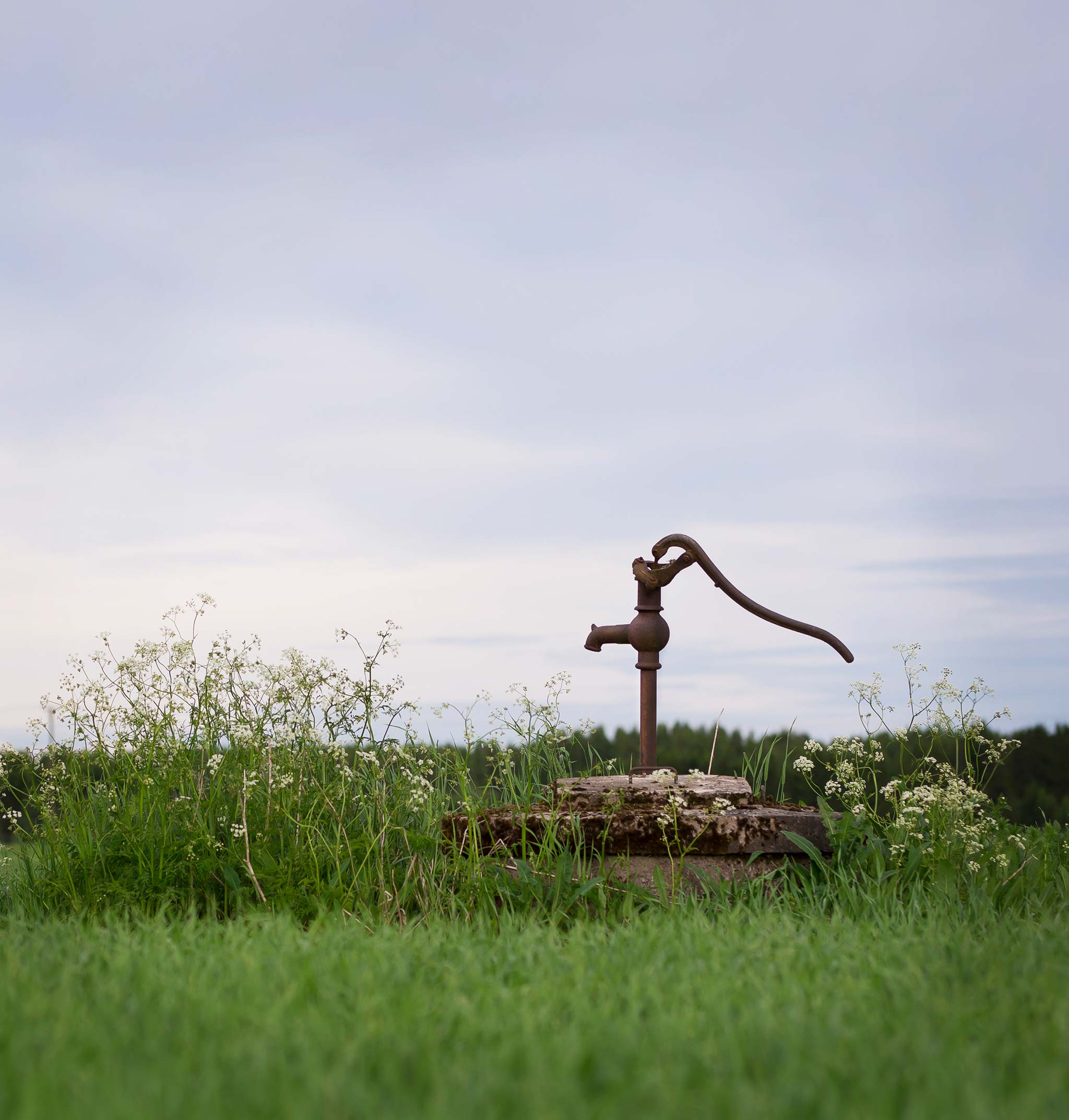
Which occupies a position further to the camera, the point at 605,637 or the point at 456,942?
the point at 605,637

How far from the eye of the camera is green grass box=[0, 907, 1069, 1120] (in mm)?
1865

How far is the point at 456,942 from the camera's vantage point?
3.33m

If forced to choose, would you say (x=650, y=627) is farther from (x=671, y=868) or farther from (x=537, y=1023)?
(x=537, y=1023)

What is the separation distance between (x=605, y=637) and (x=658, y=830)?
119 cm

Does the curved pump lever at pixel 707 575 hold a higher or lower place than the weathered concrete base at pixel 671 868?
higher

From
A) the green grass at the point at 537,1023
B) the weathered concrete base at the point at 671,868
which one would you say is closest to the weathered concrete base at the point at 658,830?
the weathered concrete base at the point at 671,868

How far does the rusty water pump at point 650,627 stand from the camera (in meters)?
5.24

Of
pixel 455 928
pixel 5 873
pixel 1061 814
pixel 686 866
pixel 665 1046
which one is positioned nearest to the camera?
pixel 665 1046

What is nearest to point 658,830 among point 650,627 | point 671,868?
point 671,868

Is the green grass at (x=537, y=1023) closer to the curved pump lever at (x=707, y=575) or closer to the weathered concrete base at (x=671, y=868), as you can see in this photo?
the weathered concrete base at (x=671, y=868)

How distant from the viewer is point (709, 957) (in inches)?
122

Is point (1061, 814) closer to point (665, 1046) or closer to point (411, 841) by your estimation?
point (411, 841)

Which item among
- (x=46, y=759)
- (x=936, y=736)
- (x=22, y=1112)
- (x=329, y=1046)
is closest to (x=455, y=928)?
(x=329, y=1046)

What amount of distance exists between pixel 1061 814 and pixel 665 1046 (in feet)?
24.2
